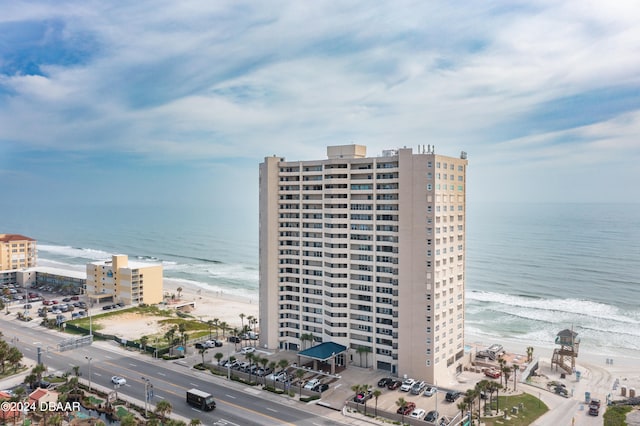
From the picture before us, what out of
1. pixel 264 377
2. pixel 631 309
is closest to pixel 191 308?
pixel 264 377

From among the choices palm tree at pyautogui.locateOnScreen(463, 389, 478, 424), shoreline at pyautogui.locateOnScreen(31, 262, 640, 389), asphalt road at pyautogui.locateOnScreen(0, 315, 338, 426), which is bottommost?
shoreline at pyautogui.locateOnScreen(31, 262, 640, 389)

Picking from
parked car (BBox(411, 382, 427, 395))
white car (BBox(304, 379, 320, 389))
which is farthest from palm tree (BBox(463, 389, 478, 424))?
white car (BBox(304, 379, 320, 389))

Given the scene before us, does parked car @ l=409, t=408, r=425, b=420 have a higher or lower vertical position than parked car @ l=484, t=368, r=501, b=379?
higher

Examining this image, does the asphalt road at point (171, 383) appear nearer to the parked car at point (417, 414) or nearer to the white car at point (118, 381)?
the white car at point (118, 381)

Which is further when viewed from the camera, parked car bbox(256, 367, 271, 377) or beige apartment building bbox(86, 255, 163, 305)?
beige apartment building bbox(86, 255, 163, 305)

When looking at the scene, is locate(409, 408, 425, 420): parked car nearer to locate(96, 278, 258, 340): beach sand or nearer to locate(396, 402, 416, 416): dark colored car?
locate(396, 402, 416, 416): dark colored car

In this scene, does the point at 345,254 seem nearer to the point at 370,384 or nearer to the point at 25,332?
the point at 370,384

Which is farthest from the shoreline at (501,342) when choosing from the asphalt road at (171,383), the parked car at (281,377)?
the parked car at (281,377)
